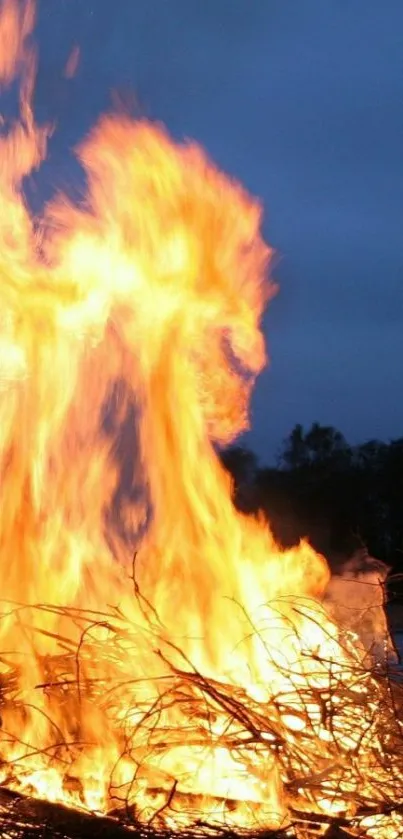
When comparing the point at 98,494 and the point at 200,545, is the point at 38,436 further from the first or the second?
the point at 200,545

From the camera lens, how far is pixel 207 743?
4508mm

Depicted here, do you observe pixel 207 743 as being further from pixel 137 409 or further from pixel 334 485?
pixel 334 485

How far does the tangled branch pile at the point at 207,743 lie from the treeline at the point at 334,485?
10.8 meters

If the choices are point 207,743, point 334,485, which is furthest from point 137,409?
point 334,485

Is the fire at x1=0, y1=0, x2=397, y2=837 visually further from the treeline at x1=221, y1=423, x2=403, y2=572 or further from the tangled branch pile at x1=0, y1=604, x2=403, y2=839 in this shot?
the treeline at x1=221, y1=423, x2=403, y2=572

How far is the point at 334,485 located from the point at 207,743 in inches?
702

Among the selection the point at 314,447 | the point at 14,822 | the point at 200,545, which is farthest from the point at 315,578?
the point at 314,447

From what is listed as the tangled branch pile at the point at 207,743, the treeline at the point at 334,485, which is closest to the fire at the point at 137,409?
the tangled branch pile at the point at 207,743

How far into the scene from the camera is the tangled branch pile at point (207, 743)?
424 cm

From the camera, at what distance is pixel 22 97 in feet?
21.0

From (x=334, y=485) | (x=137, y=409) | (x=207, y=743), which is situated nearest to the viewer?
(x=207, y=743)

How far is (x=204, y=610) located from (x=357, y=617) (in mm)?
1059

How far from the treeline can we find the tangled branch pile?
1082 cm

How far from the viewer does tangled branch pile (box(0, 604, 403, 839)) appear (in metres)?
4.24
